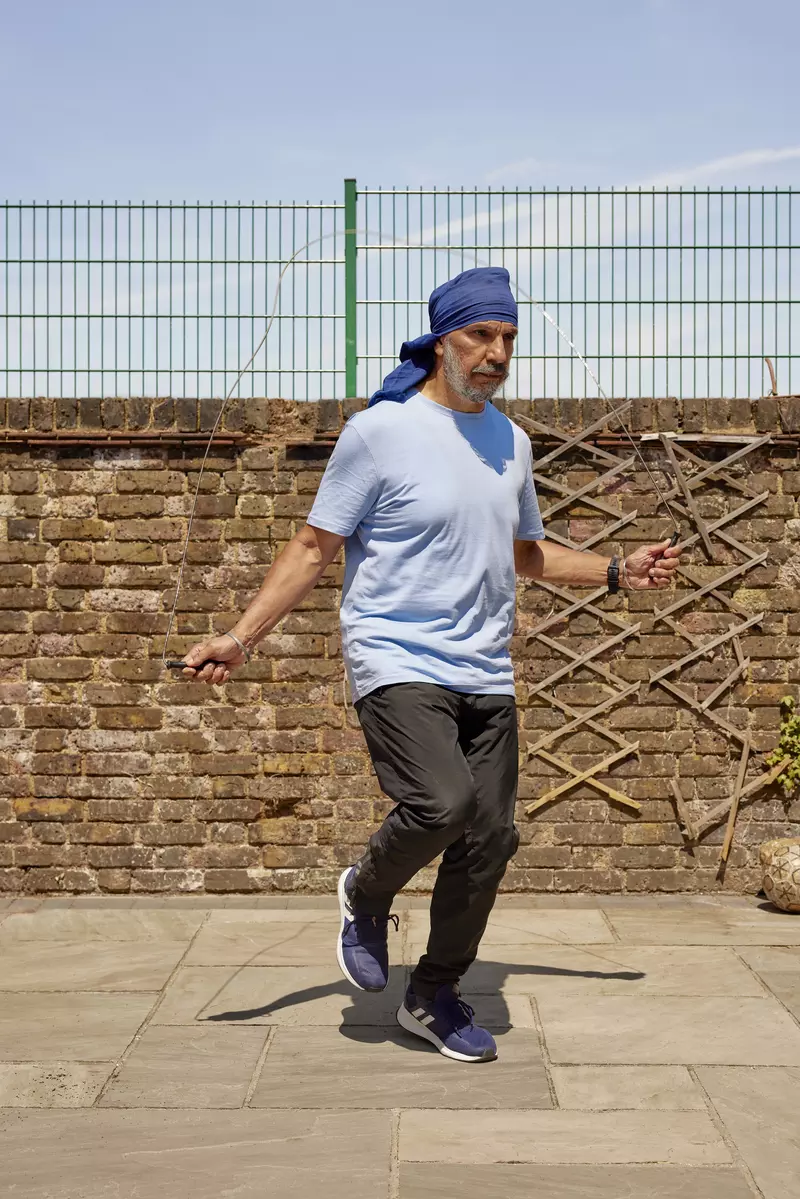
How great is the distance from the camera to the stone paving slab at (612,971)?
14.4 ft

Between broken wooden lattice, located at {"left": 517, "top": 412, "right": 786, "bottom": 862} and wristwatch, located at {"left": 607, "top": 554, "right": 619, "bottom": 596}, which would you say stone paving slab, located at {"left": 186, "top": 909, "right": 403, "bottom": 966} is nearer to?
broken wooden lattice, located at {"left": 517, "top": 412, "right": 786, "bottom": 862}

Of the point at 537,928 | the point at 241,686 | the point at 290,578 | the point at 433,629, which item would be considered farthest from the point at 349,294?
the point at 537,928

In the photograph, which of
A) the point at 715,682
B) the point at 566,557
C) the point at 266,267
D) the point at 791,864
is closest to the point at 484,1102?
the point at 566,557

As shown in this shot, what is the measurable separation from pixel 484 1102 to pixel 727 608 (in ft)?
10.3

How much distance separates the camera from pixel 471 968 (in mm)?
4656

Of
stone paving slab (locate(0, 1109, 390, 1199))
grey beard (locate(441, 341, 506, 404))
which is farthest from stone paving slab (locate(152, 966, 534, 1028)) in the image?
grey beard (locate(441, 341, 506, 404))

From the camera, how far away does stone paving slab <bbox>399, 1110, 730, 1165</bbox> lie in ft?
9.85

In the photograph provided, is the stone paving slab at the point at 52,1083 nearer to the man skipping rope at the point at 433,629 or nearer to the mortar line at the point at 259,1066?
the mortar line at the point at 259,1066

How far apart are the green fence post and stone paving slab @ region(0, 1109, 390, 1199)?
3610mm

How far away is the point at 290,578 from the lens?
3877mm

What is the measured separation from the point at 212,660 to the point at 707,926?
266 cm

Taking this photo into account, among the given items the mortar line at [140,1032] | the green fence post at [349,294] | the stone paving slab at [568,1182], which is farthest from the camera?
the green fence post at [349,294]

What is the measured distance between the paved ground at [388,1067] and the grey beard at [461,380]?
188 cm

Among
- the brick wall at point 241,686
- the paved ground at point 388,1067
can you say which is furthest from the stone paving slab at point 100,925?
the brick wall at point 241,686
